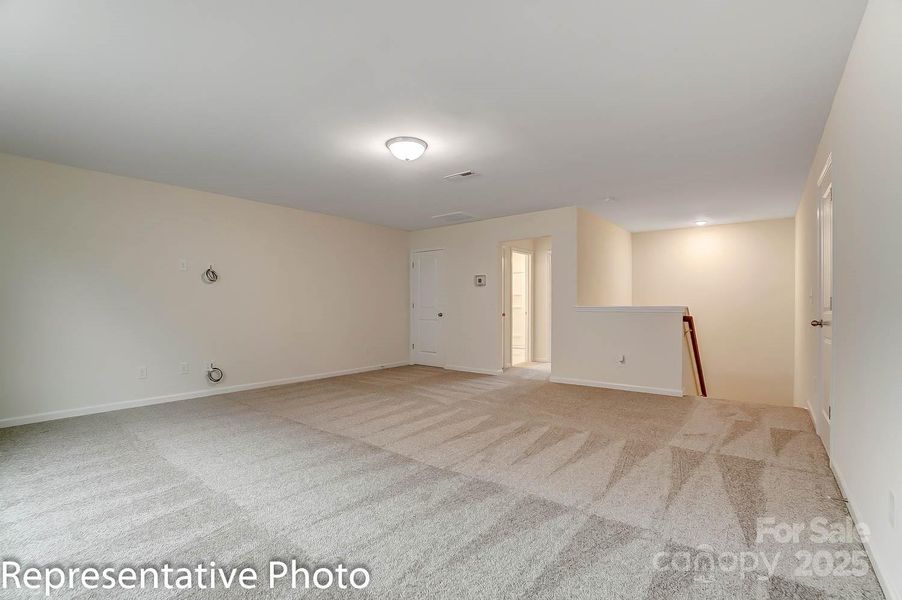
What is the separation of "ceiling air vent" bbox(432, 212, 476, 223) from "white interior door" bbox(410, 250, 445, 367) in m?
0.73

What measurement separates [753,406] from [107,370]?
6.93m

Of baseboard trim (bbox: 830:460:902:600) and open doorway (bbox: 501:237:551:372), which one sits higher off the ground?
open doorway (bbox: 501:237:551:372)

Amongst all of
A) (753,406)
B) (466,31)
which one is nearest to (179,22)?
(466,31)

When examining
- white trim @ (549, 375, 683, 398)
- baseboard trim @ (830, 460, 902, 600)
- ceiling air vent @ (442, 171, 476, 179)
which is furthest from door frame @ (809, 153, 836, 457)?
ceiling air vent @ (442, 171, 476, 179)

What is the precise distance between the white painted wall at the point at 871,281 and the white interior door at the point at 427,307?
535 centimetres

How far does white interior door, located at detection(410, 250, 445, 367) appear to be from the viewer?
7.32 meters

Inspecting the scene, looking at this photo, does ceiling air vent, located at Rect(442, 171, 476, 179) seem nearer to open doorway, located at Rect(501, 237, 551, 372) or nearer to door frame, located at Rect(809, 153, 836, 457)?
door frame, located at Rect(809, 153, 836, 457)

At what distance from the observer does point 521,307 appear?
8.31 metres

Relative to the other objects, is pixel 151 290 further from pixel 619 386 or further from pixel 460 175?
pixel 619 386

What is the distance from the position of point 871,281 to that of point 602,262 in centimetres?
485

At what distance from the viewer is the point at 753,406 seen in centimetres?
446

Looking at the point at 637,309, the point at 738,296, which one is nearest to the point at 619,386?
the point at 637,309

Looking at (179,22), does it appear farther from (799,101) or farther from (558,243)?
(558,243)

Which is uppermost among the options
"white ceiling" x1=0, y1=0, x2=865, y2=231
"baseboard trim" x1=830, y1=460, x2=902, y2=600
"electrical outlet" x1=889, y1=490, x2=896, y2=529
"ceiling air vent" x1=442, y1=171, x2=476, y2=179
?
"white ceiling" x1=0, y1=0, x2=865, y2=231
